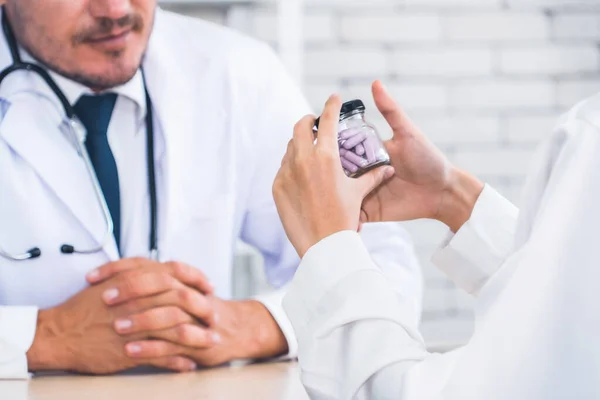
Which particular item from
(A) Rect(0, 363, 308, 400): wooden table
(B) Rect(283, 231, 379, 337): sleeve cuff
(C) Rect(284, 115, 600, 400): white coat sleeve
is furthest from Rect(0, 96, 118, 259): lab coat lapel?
(C) Rect(284, 115, 600, 400): white coat sleeve

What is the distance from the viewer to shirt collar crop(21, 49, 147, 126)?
155 cm

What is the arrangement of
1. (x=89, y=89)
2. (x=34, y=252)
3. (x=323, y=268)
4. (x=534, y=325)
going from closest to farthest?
(x=534, y=325) → (x=323, y=268) → (x=34, y=252) → (x=89, y=89)

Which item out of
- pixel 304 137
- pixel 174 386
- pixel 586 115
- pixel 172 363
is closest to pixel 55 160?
pixel 172 363

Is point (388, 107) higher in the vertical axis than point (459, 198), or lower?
higher

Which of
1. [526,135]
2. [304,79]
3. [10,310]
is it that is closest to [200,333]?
[10,310]

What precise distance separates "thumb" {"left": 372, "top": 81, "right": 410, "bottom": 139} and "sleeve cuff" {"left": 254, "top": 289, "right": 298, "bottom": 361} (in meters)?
0.35

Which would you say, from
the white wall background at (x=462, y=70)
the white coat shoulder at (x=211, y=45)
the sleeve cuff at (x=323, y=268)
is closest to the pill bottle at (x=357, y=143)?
the sleeve cuff at (x=323, y=268)

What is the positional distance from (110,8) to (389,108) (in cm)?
57

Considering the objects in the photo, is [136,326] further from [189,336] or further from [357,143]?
[357,143]

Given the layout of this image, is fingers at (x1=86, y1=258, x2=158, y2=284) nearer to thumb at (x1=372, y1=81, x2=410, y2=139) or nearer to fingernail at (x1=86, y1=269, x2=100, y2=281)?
fingernail at (x1=86, y1=269, x2=100, y2=281)

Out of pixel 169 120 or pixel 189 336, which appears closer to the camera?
pixel 189 336

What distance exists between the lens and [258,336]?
136 centimetres

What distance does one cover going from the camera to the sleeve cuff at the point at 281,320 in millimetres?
1379

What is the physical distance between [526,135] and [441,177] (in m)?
1.29
